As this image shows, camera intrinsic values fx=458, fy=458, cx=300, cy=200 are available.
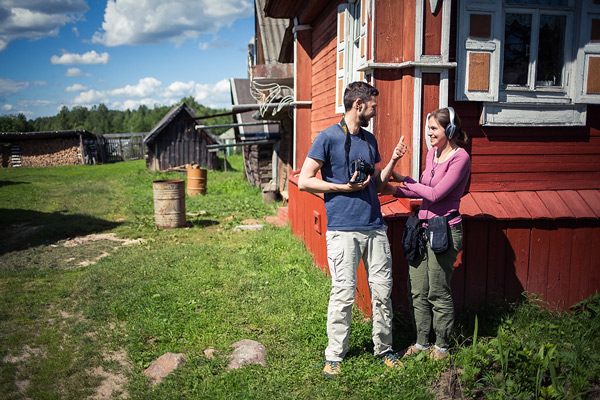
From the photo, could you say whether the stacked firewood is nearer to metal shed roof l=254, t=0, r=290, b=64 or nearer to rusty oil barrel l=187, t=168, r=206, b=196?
rusty oil barrel l=187, t=168, r=206, b=196

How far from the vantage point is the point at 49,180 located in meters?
20.2

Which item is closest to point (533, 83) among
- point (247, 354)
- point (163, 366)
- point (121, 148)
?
point (247, 354)

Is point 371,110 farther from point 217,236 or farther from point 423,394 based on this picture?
point 217,236

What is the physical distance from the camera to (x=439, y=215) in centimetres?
365

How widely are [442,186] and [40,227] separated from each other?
9.26 m

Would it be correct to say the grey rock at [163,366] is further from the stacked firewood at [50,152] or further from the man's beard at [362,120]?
the stacked firewood at [50,152]

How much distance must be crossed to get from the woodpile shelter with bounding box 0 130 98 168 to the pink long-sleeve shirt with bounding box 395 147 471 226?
30.3 m

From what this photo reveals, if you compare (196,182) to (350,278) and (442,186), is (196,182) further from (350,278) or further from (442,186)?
(442,186)

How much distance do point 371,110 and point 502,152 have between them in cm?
214

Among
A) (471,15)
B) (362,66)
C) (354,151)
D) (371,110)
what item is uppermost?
(471,15)

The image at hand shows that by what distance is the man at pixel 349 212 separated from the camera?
344cm

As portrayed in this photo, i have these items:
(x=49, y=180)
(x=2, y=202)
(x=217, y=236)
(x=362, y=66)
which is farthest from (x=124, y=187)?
(x=362, y=66)

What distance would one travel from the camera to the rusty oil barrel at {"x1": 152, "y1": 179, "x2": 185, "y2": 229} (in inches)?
371

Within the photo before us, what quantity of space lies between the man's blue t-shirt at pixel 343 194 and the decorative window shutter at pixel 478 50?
1697 mm
